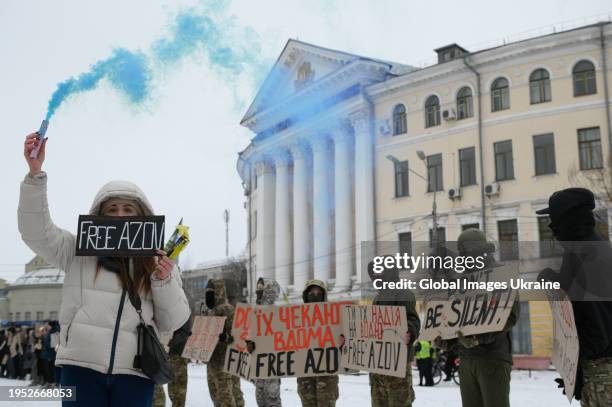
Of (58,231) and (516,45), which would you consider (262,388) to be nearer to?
(58,231)

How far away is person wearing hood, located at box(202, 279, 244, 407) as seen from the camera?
9.84 meters

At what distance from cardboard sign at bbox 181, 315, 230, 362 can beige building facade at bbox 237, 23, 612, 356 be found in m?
20.9

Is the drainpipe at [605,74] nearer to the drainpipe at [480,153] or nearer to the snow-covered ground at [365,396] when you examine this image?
the drainpipe at [480,153]

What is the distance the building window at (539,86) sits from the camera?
31836 millimetres

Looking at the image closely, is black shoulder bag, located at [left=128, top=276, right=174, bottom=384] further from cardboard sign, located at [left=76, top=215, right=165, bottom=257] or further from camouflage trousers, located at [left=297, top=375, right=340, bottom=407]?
camouflage trousers, located at [left=297, top=375, right=340, bottom=407]

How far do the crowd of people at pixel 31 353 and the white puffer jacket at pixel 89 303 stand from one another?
14.8m

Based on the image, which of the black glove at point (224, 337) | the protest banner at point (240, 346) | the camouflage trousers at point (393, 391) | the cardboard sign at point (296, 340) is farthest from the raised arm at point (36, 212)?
the black glove at point (224, 337)

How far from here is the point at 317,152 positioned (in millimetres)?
41781

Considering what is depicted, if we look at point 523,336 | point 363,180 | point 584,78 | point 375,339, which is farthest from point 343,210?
point 375,339

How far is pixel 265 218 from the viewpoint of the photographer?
155 ft

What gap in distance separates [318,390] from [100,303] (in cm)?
466

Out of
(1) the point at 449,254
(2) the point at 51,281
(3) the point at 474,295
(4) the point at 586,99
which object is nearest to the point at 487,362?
(3) the point at 474,295

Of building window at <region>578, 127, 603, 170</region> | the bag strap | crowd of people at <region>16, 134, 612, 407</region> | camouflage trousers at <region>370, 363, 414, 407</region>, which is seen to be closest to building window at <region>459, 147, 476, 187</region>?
building window at <region>578, 127, 603, 170</region>

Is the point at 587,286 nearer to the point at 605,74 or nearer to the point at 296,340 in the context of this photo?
the point at 296,340
